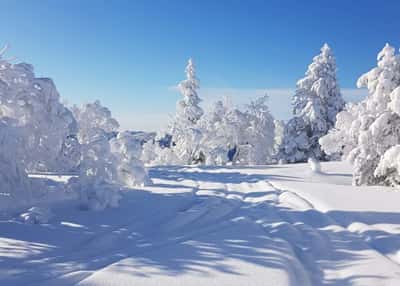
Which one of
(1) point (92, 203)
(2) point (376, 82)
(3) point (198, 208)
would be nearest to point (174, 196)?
(3) point (198, 208)

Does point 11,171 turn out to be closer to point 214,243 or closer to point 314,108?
point 214,243

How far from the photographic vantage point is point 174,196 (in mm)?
8992

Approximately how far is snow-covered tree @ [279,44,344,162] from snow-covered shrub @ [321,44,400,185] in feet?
48.6

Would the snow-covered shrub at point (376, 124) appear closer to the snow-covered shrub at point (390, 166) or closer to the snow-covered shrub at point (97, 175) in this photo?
the snow-covered shrub at point (390, 166)

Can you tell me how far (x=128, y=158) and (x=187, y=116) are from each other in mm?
22471

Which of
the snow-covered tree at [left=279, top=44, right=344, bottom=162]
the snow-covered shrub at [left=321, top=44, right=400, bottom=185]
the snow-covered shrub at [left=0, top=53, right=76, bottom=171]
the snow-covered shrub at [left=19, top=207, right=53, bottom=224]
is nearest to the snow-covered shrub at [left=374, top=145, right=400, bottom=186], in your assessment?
the snow-covered shrub at [left=321, top=44, right=400, bottom=185]

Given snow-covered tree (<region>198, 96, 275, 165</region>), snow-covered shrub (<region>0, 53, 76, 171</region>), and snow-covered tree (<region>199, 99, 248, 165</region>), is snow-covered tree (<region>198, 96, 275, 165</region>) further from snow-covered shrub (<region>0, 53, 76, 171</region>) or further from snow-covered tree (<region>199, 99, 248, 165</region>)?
snow-covered shrub (<region>0, 53, 76, 171</region>)

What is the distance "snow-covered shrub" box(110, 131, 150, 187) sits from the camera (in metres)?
9.61

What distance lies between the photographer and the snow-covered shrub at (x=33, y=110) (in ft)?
30.2

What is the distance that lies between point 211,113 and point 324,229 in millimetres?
26026

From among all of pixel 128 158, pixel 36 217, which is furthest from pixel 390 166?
pixel 36 217

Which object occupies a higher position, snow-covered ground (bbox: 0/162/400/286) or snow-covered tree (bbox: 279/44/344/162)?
snow-covered tree (bbox: 279/44/344/162)

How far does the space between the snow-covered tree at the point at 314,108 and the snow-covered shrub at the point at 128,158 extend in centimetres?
A: 1853

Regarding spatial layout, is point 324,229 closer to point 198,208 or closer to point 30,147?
point 198,208
